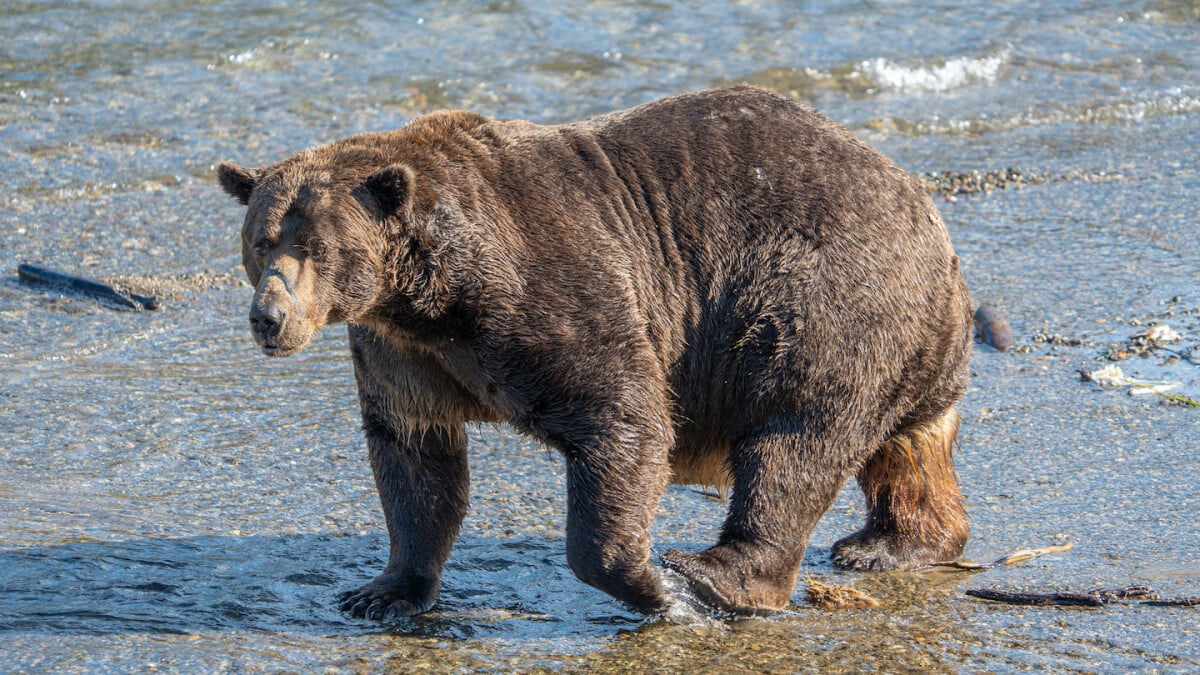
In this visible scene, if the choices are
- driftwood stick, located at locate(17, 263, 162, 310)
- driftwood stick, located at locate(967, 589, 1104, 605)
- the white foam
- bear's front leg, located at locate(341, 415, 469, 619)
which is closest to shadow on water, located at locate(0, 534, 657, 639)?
bear's front leg, located at locate(341, 415, 469, 619)

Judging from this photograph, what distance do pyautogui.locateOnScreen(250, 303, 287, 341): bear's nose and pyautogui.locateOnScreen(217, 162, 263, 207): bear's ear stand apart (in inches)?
26.1

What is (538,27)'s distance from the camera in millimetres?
15430

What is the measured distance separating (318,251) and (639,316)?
1.19 metres

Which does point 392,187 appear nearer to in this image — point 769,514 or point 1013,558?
point 769,514

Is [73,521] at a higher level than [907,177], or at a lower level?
lower

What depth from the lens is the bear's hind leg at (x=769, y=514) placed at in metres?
5.20

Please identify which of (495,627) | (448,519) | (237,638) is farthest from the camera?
(448,519)

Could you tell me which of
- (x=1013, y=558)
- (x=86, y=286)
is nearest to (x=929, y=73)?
(x=86, y=286)

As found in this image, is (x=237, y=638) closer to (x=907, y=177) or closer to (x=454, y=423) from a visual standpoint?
(x=454, y=423)

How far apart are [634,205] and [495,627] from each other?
1.67 metres

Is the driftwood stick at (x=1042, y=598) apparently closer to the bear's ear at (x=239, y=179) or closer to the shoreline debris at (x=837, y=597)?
the shoreline debris at (x=837, y=597)

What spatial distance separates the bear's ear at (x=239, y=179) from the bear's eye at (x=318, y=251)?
44 cm

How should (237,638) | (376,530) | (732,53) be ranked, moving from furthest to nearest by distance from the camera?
(732,53) < (376,530) < (237,638)

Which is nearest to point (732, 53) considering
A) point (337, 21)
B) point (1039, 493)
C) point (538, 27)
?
point (538, 27)
